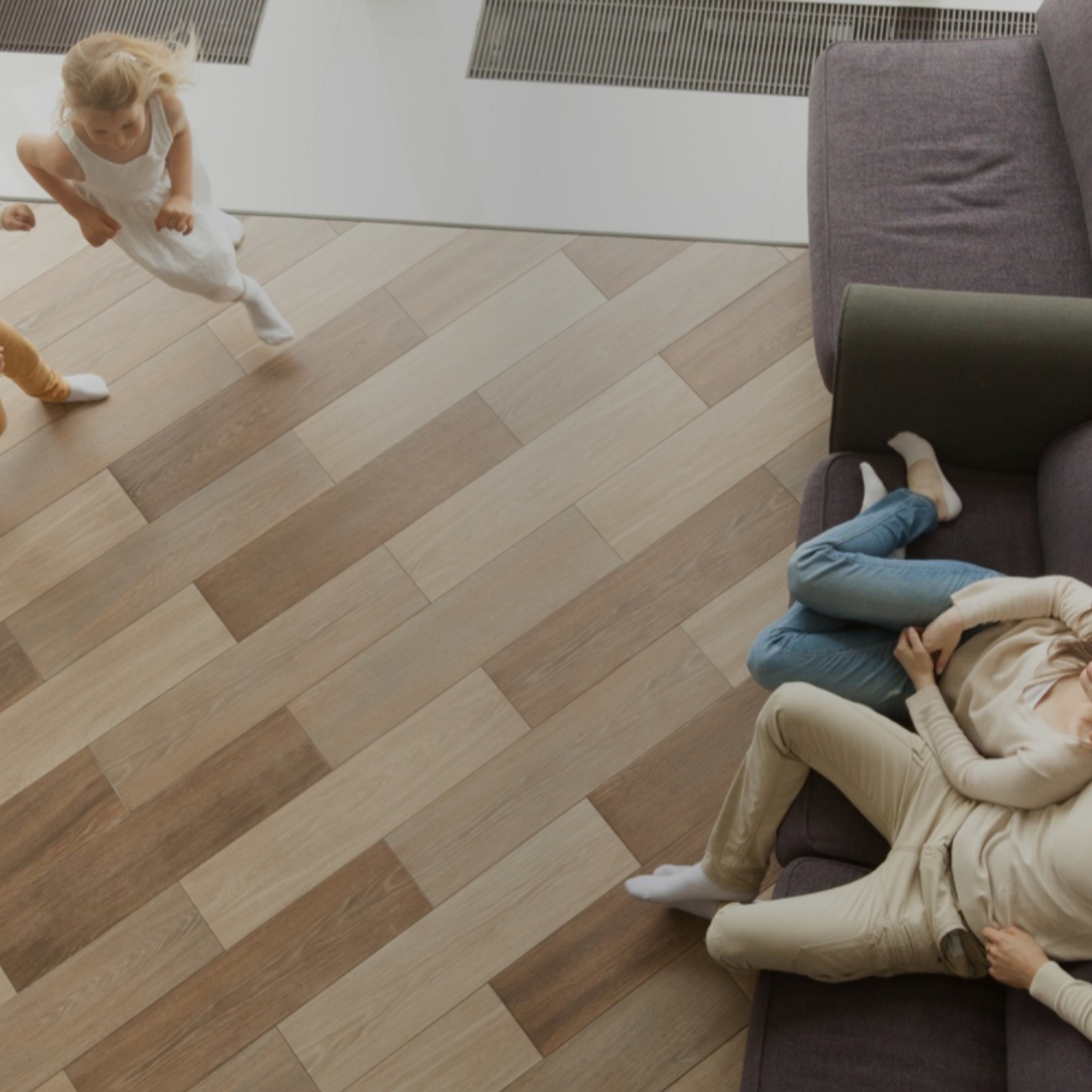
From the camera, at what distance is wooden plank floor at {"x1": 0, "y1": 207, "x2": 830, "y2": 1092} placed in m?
2.24

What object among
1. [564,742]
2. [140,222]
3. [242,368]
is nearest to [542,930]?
[564,742]

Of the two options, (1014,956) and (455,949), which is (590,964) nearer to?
(455,949)

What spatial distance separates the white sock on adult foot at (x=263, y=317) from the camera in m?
2.69

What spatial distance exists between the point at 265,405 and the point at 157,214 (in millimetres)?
450

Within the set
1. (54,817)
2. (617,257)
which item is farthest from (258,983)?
(617,257)

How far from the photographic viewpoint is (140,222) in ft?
8.31

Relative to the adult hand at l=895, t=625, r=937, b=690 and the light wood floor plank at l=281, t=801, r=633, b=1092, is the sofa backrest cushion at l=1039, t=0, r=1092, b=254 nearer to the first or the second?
the adult hand at l=895, t=625, r=937, b=690

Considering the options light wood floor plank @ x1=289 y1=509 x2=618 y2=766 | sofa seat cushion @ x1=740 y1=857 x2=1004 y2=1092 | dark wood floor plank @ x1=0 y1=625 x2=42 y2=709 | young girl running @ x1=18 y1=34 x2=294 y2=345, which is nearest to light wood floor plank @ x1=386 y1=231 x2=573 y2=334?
young girl running @ x1=18 y1=34 x2=294 y2=345

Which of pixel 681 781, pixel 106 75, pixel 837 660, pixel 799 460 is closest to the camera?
pixel 837 660

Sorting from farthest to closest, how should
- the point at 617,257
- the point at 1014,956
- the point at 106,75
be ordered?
the point at 617,257, the point at 106,75, the point at 1014,956

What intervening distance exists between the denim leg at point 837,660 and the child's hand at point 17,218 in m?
1.61

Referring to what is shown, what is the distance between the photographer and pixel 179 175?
2484 mm

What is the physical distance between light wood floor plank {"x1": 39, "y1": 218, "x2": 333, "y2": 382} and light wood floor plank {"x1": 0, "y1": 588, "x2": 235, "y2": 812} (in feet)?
1.98

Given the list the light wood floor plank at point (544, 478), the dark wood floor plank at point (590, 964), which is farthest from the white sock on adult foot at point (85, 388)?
the dark wood floor plank at point (590, 964)
